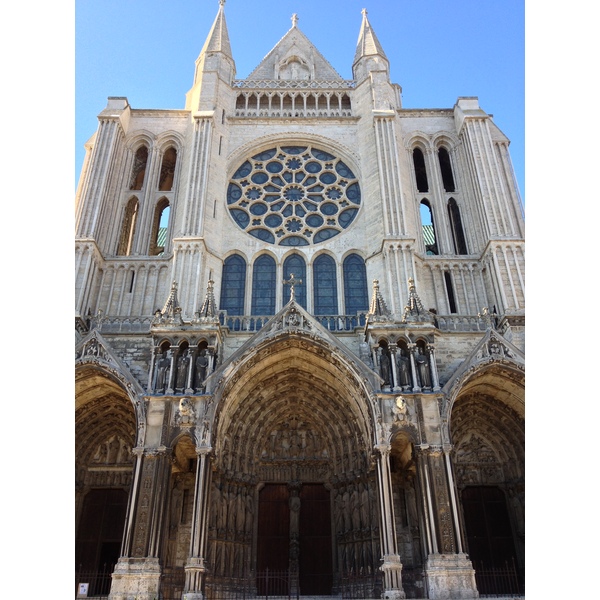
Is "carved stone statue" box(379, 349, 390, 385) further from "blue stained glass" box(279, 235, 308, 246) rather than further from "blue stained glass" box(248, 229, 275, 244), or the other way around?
"blue stained glass" box(248, 229, 275, 244)

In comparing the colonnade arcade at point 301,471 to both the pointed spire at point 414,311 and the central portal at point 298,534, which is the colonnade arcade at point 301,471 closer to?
the central portal at point 298,534

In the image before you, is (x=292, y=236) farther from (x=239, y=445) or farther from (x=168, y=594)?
(x=168, y=594)

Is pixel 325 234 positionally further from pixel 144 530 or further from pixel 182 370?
pixel 144 530

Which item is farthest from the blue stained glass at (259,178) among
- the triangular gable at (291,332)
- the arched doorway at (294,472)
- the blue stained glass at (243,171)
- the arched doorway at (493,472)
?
the arched doorway at (493,472)

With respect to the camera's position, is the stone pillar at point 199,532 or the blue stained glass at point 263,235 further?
the blue stained glass at point 263,235

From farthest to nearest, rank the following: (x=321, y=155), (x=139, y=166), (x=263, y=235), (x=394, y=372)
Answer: (x=139, y=166) → (x=321, y=155) → (x=263, y=235) → (x=394, y=372)

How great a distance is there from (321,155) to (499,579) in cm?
1468

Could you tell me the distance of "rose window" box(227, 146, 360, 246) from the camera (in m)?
18.4

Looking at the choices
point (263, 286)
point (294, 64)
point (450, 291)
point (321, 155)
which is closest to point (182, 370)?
point (263, 286)

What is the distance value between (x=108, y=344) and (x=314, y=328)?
5260mm

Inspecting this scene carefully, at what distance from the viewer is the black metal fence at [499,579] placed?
1310cm

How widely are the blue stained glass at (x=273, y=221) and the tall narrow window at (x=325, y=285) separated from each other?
6.48ft

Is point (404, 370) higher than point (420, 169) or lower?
lower

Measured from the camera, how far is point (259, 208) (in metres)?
19.0
